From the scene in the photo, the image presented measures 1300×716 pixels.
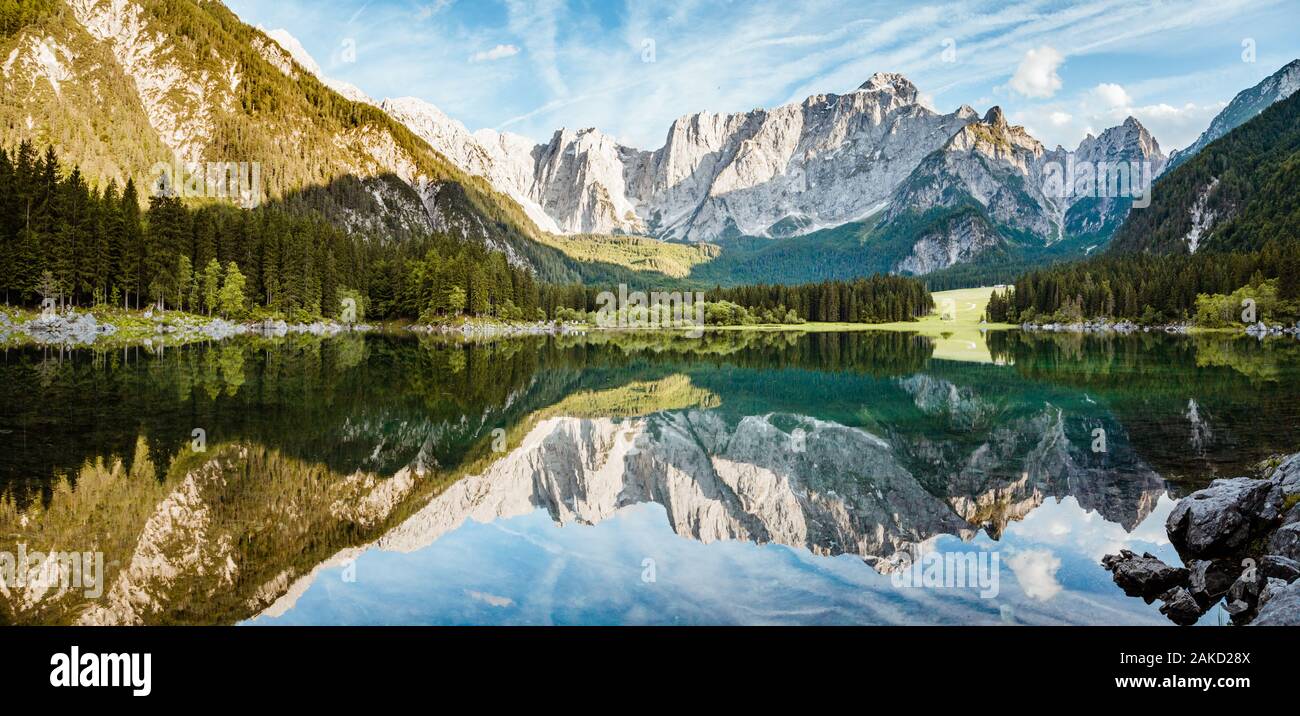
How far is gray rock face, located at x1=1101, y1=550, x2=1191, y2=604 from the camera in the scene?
11.7m

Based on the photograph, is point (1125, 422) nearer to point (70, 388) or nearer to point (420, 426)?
point (420, 426)

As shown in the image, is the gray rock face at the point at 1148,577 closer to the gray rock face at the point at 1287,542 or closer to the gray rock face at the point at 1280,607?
the gray rock face at the point at 1287,542

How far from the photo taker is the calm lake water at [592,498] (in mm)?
10953

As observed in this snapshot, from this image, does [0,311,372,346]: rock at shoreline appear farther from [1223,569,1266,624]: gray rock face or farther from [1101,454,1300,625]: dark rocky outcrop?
[1223,569,1266,624]: gray rock face

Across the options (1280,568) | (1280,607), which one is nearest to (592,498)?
(1280,607)

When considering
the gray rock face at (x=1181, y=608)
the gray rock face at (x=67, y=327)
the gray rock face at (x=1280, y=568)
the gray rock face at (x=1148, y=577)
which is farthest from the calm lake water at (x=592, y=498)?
the gray rock face at (x=67, y=327)

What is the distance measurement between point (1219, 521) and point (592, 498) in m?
12.7

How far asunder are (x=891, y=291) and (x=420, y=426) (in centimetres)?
18700

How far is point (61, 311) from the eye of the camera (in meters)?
78.0

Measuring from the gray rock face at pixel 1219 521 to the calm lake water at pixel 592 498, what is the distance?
17.1 inches

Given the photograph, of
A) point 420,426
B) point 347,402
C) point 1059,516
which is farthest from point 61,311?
point 1059,516

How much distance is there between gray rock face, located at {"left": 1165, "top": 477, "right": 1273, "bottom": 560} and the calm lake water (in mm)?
434

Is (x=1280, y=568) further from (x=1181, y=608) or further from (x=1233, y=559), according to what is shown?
(x=1233, y=559)

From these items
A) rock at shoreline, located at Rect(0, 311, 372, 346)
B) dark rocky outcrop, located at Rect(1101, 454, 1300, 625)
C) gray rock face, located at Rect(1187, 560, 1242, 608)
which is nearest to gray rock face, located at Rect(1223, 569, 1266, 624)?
dark rocky outcrop, located at Rect(1101, 454, 1300, 625)
